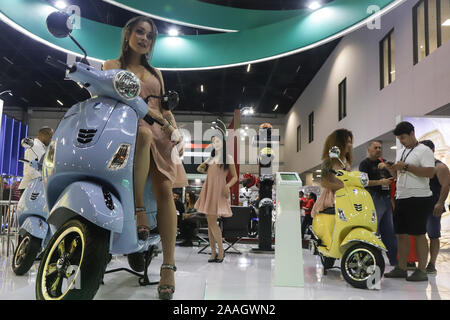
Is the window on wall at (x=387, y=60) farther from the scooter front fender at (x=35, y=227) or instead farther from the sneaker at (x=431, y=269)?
the scooter front fender at (x=35, y=227)

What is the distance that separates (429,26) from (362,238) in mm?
5493

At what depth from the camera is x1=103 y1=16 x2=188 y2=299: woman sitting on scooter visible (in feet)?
6.89

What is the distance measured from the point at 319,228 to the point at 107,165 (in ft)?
8.06

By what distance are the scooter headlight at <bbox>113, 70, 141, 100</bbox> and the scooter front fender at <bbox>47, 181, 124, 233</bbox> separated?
0.46m

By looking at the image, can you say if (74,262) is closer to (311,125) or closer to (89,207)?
(89,207)

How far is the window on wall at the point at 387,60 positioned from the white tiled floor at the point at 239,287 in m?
5.78

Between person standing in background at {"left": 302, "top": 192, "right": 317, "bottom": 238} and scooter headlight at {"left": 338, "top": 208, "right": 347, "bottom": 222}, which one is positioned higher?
scooter headlight at {"left": 338, "top": 208, "right": 347, "bottom": 222}

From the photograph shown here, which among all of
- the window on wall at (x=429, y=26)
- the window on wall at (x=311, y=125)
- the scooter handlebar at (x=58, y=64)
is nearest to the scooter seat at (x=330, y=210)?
the scooter handlebar at (x=58, y=64)

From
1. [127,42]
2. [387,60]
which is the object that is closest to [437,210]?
[127,42]

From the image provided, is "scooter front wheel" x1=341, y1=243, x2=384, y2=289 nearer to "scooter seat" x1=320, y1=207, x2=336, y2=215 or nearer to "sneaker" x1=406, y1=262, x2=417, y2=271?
"scooter seat" x1=320, y1=207, x2=336, y2=215

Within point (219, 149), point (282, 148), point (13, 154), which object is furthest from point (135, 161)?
point (282, 148)

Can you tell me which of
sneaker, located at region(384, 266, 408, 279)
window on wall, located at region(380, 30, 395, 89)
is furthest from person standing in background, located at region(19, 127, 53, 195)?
window on wall, located at region(380, 30, 395, 89)

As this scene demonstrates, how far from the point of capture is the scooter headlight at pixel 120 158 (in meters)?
1.68

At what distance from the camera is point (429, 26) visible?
22.1 ft
